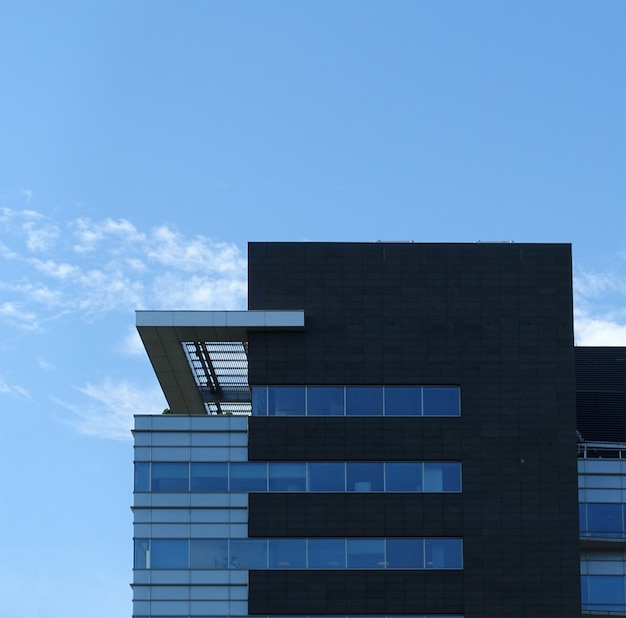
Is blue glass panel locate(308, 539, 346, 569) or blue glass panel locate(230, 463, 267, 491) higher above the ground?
blue glass panel locate(230, 463, 267, 491)

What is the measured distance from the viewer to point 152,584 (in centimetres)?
6956

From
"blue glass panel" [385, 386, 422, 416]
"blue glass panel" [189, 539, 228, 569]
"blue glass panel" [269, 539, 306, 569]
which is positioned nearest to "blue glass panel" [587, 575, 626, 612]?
"blue glass panel" [385, 386, 422, 416]

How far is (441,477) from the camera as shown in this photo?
70188 millimetres

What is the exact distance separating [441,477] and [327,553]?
645cm

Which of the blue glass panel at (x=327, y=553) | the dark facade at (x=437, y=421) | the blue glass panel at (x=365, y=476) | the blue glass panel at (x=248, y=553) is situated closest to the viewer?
the dark facade at (x=437, y=421)

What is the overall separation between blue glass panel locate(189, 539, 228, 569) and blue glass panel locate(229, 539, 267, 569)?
1.24ft

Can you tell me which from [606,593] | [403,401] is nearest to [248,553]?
[403,401]

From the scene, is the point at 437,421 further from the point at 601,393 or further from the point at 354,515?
the point at 601,393

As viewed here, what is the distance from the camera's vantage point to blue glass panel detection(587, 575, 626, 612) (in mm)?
70812

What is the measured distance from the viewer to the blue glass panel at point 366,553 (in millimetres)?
69250

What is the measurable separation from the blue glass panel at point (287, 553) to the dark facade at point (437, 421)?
356mm

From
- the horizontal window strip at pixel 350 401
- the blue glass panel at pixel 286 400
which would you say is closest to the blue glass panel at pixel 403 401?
the horizontal window strip at pixel 350 401

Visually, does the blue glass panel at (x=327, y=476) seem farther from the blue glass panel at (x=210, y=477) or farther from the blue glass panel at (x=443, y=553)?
the blue glass panel at (x=443, y=553)

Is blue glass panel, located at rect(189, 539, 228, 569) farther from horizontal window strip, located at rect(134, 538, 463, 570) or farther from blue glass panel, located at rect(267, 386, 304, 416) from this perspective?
blue glass panel, located at rect(267, 386, 304, 416)
